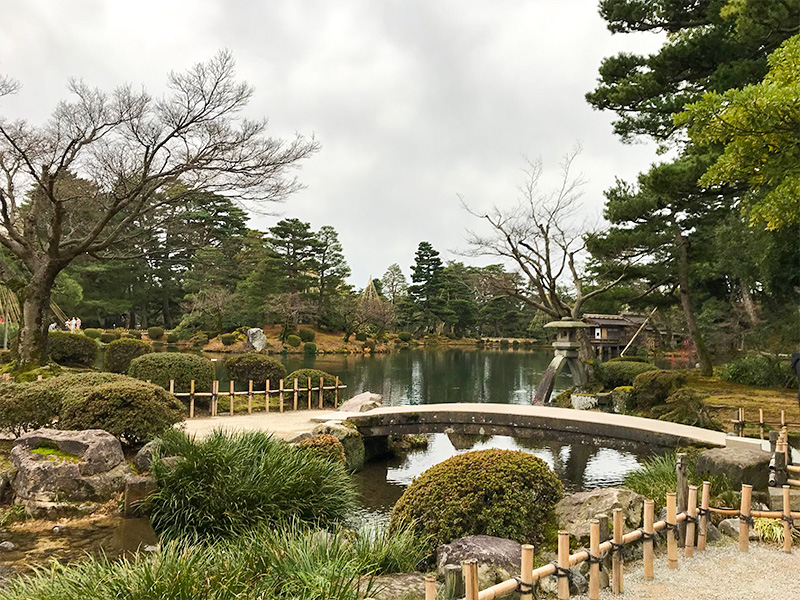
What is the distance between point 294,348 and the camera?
36.7 metres

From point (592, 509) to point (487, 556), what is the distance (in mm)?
1654

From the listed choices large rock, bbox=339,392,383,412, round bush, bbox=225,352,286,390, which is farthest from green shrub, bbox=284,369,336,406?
large rock, bbox=339,392,383,412

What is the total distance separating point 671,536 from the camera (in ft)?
15.0

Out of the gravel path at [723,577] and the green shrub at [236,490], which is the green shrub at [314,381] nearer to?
the green shrub at [236,490]

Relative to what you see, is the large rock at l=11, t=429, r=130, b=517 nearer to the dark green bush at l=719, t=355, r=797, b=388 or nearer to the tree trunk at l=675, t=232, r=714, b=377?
the dark green bush at l=719, t=355, r=797, b=388

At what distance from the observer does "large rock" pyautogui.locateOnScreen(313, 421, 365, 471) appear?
1013cm

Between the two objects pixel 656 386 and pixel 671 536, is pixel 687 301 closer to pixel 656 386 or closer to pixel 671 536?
pixel 656 386

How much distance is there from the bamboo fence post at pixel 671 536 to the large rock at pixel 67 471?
19.8 ft

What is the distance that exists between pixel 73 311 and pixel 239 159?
28.8m

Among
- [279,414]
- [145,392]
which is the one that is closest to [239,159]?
[279,414]

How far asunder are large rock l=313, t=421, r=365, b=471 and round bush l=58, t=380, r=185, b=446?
293 cm

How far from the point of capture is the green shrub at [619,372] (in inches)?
642

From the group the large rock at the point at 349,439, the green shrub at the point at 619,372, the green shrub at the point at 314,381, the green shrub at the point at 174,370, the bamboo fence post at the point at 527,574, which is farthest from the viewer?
the green shrub at the point at 619,372

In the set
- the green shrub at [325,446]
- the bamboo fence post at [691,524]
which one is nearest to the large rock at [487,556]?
the bamboo fence post at [691,524]
